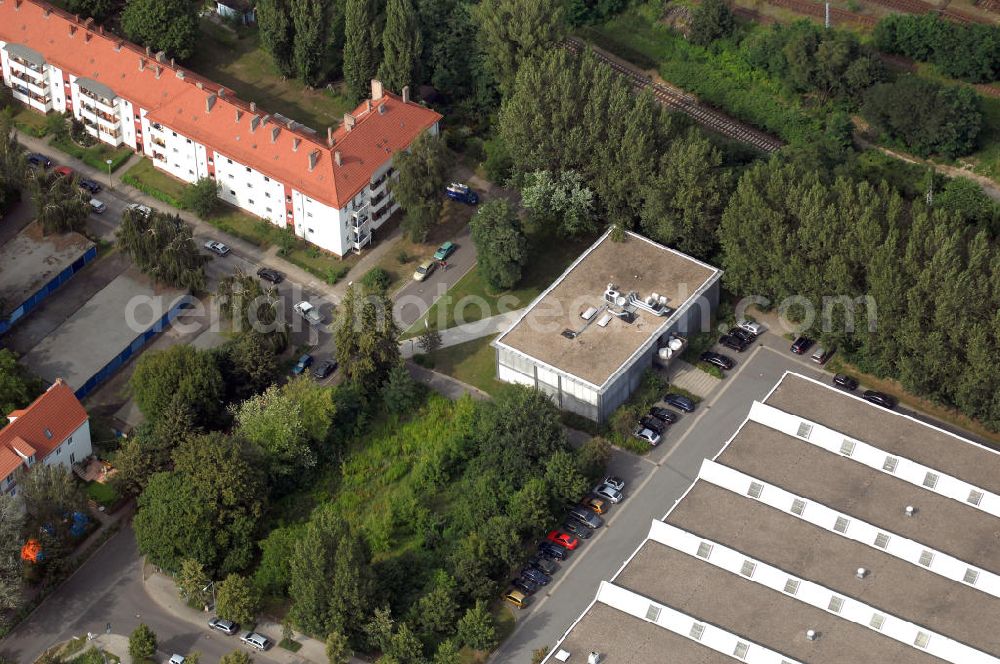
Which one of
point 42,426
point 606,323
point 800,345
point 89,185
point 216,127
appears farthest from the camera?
point 89,185

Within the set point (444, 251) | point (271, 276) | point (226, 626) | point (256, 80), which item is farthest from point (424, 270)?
point (226, 626)

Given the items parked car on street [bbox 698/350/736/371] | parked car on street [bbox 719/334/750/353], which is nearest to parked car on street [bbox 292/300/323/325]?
parked car on street [bbox 698/350/736/371]

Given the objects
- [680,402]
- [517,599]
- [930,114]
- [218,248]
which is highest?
[930,114]

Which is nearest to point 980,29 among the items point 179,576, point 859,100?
point 859,100

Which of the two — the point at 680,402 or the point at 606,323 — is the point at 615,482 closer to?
the point at 680,402

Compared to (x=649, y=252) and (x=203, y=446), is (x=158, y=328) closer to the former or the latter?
(x=203, y=446)

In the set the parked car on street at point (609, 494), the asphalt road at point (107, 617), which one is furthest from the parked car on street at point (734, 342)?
the asphalt road at point (107, 617)

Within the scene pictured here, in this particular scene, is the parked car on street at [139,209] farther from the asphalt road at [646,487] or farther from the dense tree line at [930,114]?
the dense tree line at [930,114]
